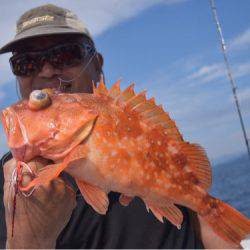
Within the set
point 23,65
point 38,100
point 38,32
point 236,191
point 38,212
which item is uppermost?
point 236,191

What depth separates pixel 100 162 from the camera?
2414 mm

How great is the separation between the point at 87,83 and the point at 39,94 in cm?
259

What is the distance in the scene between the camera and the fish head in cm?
249

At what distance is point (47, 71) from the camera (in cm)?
464

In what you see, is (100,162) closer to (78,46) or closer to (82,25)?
(78,46)

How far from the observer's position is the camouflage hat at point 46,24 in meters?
4.74

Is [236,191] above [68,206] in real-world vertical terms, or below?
above

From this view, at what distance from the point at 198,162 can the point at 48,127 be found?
1.18m

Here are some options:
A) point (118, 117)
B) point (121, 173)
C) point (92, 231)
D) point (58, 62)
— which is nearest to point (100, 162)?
point (121, 173)

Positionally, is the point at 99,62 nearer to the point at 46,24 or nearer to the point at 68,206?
the point at 46,24

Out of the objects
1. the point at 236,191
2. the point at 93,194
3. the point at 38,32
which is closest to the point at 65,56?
the point at 38,32

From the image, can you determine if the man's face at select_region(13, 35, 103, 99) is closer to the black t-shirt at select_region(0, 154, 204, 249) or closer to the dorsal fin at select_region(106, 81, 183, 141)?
the black t-shirt at select_region(0, 154, 204, 249)

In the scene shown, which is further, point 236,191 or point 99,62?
point 236,191

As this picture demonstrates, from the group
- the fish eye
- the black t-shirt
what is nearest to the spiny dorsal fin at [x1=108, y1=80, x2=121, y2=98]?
the fish eye
